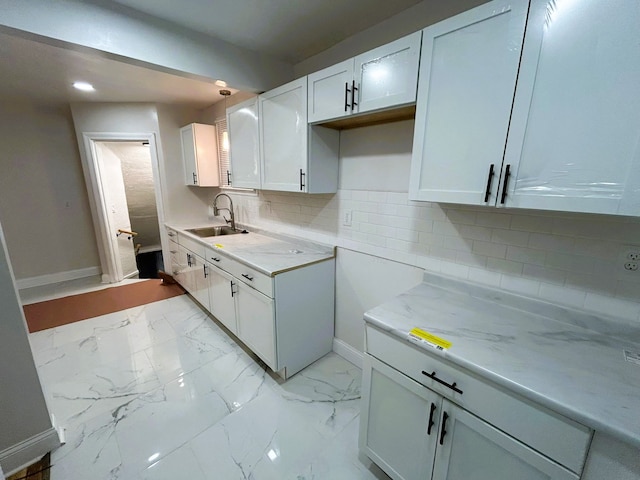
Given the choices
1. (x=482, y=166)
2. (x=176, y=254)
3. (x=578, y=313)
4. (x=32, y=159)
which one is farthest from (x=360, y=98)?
(x=32, y=159)

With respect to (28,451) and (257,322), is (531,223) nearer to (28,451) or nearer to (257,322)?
(257,322)

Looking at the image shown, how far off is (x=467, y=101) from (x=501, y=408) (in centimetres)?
116

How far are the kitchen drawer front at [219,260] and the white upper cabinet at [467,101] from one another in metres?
1.62

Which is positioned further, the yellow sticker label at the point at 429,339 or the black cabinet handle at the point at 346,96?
the black cabinet handle at the point at 346,96

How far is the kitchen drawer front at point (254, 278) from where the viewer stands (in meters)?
1.82

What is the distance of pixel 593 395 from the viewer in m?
0.77

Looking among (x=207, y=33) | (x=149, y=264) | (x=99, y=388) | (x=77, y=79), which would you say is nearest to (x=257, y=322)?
(x=99, y=388)

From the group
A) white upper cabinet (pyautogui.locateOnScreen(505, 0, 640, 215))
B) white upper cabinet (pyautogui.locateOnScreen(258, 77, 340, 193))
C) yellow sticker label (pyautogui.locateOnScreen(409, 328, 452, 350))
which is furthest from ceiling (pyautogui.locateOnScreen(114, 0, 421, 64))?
yellow sticker label (pyautogui.locateOnScreen(409, 328, 452, 350))

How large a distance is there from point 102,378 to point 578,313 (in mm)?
3015

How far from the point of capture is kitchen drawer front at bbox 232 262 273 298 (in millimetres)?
1820

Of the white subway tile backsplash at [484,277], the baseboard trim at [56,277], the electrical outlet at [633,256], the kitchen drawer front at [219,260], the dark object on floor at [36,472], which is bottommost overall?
the dark object on floor at [36,472]

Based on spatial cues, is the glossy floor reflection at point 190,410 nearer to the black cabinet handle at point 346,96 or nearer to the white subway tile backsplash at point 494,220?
the white subway tile backsplash at point 494,220

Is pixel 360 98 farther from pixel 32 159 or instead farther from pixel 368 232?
pixel 32 159

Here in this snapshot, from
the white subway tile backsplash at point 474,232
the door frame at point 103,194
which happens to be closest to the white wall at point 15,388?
the white subway tile backsplash at point 474,232
